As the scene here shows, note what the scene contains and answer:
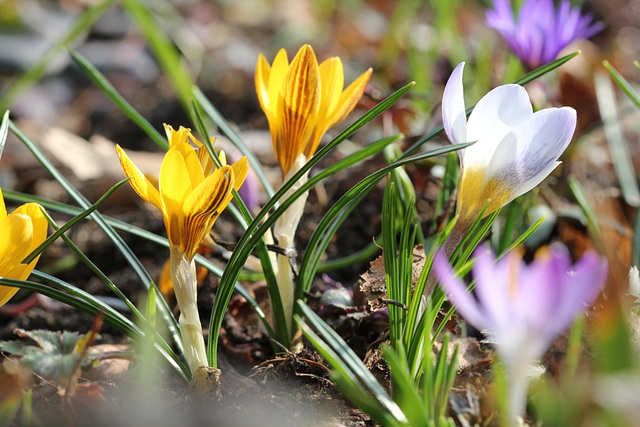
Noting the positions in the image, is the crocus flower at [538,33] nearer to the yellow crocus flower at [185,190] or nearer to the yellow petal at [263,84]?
the yellow petal at [263,84]

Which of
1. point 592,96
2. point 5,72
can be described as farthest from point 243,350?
point 5,72

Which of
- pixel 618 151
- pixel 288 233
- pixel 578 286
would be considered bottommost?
pixel 578 286

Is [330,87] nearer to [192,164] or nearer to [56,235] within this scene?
[192,164]

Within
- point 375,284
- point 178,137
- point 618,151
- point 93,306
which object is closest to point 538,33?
point 618,151

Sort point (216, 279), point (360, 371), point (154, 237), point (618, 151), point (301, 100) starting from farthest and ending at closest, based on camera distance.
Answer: point (618, 151) < point (216, 279) < point (154, 237) < point (301, 100) < point (360, 371)

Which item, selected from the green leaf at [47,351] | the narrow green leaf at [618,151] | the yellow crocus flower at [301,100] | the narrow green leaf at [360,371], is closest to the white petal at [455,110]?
the yellow crocus flower at [301,100]

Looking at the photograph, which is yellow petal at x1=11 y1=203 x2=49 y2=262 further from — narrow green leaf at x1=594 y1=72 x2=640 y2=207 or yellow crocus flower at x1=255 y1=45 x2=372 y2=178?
narrow green leaf at x1=594 y1=72 x2=640 y2=207

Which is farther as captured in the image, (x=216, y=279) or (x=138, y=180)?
(x=216, y=279)
